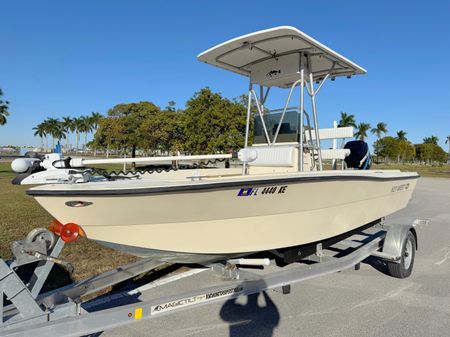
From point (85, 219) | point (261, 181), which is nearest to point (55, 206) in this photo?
point (85, 219)

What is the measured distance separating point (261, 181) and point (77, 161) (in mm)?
1655

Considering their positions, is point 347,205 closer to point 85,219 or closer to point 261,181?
point 261,181

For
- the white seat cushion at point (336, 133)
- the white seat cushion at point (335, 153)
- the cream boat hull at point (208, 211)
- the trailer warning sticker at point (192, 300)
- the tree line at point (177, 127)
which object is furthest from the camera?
the tree line at point (177, 127)

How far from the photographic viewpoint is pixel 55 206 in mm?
2789

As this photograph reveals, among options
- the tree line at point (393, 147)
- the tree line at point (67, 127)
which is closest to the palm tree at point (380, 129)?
the tree line at point (393, 147)

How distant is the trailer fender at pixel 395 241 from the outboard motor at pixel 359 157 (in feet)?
4.85

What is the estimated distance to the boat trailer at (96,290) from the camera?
229cm

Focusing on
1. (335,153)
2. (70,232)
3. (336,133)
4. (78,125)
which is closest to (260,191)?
(70,232)

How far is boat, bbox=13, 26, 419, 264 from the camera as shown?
2.81 m

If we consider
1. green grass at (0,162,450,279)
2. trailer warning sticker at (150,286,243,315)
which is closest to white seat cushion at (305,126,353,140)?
trailer warning sticker at (150,286,243,315)

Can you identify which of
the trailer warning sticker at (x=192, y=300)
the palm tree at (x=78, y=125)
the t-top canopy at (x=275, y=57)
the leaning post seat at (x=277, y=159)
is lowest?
the trailer warning sticker at (x=192, y=300)

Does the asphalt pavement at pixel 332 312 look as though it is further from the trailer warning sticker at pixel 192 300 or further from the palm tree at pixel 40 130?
the palm tree at pixel 40 130

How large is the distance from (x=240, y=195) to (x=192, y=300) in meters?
0.94

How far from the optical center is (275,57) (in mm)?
4957
